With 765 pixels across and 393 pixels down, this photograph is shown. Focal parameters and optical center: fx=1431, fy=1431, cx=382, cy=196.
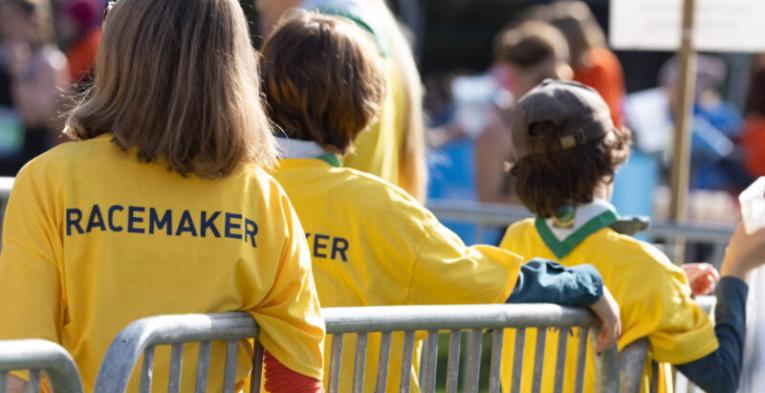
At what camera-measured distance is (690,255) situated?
25.0ft

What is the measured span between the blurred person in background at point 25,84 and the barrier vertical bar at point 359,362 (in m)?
6.33

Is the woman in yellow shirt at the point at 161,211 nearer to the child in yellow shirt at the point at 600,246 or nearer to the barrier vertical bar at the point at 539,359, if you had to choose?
the barrier vertical bar at the point at 539,359

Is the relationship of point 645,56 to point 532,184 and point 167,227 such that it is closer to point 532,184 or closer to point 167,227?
point 532,184

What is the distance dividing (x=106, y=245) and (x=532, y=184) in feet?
4.37

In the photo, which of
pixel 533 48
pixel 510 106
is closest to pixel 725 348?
pixel 533 48

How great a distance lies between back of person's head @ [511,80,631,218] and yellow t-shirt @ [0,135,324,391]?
3.27 ft

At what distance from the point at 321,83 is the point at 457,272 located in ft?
1.89

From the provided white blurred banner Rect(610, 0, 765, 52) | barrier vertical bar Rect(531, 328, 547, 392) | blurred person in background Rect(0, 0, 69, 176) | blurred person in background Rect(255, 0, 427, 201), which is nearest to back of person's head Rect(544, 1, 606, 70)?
white blurred banner Rect(610, 0, 765, 52)

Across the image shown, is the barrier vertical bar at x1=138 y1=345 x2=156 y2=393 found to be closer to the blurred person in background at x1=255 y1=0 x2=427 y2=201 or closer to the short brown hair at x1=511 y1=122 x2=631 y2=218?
the short brown hair at x1=511 y1=122 x2=631 y2=218

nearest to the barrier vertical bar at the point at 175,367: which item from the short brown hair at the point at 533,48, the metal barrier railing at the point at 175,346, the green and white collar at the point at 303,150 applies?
the metal barrier railing at the point at 175,346

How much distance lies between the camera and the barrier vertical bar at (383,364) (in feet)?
9.62

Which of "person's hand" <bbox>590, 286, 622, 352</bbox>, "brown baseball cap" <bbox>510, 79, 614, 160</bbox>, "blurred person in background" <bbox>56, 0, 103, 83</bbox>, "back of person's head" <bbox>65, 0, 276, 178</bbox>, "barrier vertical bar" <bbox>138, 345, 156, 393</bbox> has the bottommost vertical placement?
"blurred person in background" <bbox>56, 0, 103, 83</bbox>

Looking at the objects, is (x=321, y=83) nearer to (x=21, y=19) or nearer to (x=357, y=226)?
(x=357, y=226)

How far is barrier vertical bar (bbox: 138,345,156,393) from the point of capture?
250 centimetres
